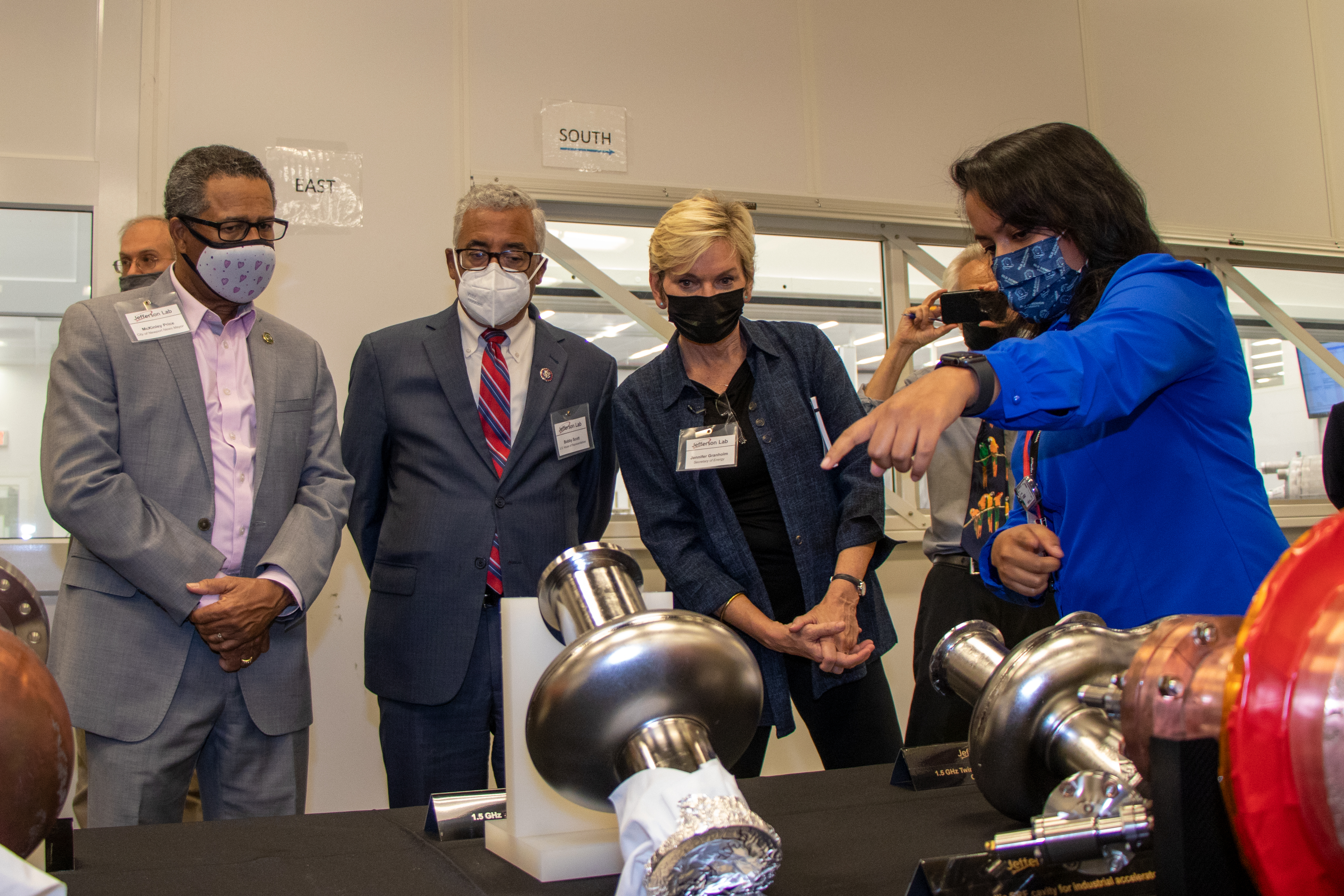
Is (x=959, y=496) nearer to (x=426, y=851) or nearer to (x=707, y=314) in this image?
(x=707, y=314)

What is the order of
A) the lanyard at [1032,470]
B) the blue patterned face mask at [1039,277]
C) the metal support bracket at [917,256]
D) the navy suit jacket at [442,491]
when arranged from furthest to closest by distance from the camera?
Result: 1. the metal support bracket at [917,256]
2. the navy suit jacket at [442,491]
3. the lanyard at [1032,470]
4. the blue patterned face mask at [1039,277]

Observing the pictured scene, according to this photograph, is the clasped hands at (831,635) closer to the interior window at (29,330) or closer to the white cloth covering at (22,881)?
the white cloth covering at (22,881)

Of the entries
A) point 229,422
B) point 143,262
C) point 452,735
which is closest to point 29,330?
point 143,262

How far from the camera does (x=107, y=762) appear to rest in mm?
1802

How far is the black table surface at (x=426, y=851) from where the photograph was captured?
2.93ft

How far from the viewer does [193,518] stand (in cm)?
194

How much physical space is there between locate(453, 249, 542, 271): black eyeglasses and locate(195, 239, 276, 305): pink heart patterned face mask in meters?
0.46

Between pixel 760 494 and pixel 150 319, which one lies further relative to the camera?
pixel 760 494

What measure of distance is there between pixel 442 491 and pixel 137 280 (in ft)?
3.84

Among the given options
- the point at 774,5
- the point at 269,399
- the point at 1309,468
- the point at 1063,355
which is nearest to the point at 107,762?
the point at 269,399

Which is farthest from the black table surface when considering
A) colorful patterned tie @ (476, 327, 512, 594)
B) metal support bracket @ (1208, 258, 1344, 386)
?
metal support bracket @ (1208, 258, 1344, 386)

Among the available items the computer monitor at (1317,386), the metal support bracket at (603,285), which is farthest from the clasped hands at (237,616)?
the computer monitor at (1317,386)

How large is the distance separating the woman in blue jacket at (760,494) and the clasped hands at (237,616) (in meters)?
0.75

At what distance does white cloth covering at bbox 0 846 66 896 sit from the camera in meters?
0.54
